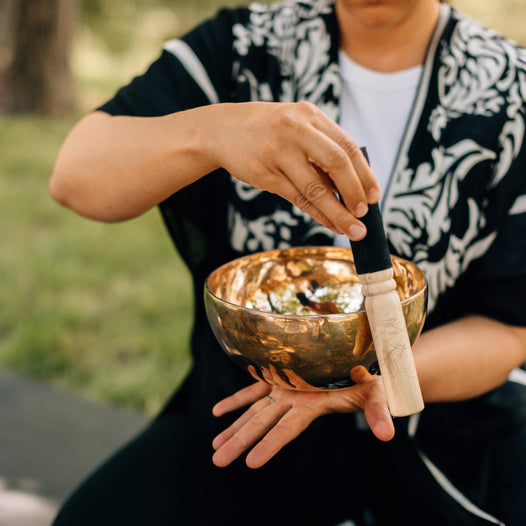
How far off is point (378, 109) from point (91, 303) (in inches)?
69.0

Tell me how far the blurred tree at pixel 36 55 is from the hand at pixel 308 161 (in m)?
5.29

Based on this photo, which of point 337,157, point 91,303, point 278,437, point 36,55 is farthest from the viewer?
point 36,55

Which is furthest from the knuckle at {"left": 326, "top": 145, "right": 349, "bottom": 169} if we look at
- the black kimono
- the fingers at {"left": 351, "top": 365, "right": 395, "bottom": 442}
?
the black kimono

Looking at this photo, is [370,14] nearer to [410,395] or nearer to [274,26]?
[274,26]

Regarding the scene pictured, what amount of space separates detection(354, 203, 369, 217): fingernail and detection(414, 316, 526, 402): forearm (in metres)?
0.39

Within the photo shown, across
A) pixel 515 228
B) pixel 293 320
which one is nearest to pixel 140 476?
pixel 293 320

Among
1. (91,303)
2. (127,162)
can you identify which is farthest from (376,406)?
(91,303)

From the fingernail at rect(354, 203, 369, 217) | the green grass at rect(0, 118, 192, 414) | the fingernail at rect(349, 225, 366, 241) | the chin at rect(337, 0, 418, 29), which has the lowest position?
the green grass at rect(0, 118, 192, 414)

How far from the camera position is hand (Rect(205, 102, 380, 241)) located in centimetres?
58

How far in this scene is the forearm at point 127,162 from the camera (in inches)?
29.7

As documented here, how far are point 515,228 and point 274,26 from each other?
0.55 meters

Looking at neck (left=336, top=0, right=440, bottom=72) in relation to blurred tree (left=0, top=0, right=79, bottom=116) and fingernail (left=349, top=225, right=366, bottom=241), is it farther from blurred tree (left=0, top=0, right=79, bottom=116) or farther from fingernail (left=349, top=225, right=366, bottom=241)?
blurred tree (left=0, top=0, right=79, bottom=116)

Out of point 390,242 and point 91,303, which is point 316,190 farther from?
point 91,303

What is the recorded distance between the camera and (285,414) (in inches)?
28.2
